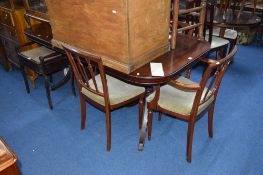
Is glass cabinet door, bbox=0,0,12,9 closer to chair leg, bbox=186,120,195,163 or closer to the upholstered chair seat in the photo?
the upholstered chair seat

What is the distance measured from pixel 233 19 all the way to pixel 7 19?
8.55ft

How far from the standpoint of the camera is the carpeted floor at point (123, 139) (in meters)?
1.81

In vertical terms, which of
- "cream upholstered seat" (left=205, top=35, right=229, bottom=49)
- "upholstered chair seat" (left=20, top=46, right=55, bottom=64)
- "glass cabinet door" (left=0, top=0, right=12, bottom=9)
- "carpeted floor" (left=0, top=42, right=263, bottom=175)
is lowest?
"carpeted floor" (left=0, top=42, right=263, bottom=175)

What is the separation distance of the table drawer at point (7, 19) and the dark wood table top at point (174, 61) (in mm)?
794

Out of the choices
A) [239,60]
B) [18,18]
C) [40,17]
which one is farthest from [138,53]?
[239,60]

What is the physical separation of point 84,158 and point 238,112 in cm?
151

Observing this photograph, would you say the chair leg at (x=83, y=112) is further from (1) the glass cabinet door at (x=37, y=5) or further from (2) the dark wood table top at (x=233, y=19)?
(2) the dark wood table top at (x=233, y=19)

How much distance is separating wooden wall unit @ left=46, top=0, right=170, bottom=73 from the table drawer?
1085 millimetres

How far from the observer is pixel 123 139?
2.06 m

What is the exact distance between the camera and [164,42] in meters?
1.68

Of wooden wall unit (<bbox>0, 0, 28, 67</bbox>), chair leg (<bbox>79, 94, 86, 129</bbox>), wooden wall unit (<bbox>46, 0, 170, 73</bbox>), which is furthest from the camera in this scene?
wooden wall unit (<bbox>0, 0, 28, 67</bbox>)

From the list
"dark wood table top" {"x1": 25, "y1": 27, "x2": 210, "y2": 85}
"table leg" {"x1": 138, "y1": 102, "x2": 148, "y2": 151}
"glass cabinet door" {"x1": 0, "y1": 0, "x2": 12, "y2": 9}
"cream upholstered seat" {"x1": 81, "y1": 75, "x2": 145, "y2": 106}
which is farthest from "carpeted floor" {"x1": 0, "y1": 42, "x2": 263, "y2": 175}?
"glass cabinet door" {"x1": 0, "y1": 0, "x2": 12, "y2": 9}

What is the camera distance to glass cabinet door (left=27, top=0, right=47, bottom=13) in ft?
8.05

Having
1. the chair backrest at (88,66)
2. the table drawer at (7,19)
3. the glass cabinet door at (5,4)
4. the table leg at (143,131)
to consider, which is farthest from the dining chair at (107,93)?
the glass cabinet door at (5,4)
